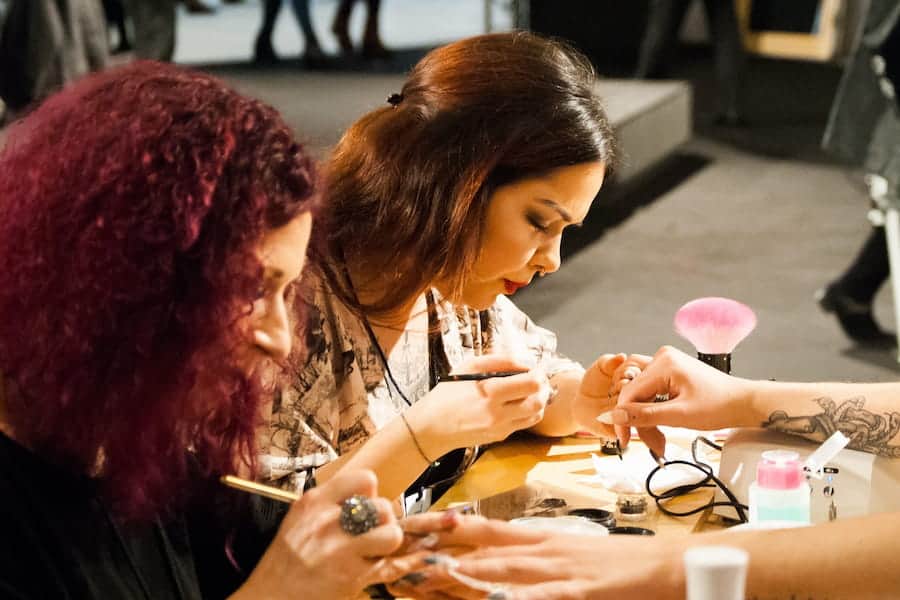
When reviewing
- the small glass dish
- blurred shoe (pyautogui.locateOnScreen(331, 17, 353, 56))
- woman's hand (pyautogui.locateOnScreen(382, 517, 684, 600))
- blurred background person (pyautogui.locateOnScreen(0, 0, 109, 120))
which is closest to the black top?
woman's hand (pyautogui.locateOnScreen(382, 517, 684, 600))

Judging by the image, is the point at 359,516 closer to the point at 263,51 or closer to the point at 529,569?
the point at 529,569

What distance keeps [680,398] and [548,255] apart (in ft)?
1.13

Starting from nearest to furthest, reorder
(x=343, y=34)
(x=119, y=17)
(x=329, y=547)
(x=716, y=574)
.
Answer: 1. (x=716, y=574)
2. (x=329, y=547)
3. (x=119, y=17)
4. (x=343, y=34)

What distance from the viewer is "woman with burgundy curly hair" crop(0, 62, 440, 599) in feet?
3.29

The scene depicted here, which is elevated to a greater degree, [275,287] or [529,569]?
[275,287]

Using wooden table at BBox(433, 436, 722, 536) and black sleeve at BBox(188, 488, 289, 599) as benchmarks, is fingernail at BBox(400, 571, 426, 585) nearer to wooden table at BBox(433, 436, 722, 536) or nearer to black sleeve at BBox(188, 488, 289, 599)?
black sleeve at BBox(188, 488, 289, 599)

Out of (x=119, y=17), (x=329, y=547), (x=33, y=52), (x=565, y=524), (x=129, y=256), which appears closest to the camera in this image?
(x=129, y=256)

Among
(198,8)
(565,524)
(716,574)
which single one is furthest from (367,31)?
(716,574)

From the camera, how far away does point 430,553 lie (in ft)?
3.81

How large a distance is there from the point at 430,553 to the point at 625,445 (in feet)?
2.11

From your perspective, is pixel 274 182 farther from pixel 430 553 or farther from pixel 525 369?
pixel 525 369

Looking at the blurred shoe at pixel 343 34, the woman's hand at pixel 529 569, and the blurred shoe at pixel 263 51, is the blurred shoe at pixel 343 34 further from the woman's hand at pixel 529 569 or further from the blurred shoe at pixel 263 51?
the woman's hand at pixel 529 569

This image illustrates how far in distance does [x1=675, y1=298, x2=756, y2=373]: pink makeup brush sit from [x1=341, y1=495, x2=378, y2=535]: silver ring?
0.76 metres

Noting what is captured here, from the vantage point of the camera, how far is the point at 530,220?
1.84 m
